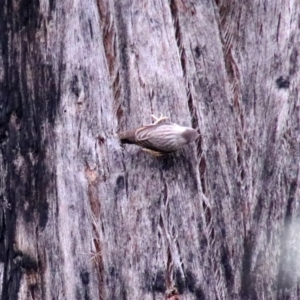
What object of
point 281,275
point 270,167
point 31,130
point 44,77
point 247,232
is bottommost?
point 281,275

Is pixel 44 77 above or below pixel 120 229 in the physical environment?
above

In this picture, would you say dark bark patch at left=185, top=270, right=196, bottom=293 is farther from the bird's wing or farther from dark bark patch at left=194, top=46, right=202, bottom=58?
dark bark patch at left=194, top=46, right=202, bottom=58

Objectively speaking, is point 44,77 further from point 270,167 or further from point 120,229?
point 270,167

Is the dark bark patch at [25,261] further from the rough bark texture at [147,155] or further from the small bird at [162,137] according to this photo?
the small bird at [162,137]

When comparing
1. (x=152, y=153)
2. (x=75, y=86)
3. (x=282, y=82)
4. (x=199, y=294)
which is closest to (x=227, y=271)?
(x=199, y=294)

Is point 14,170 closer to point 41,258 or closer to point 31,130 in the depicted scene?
point 31,130

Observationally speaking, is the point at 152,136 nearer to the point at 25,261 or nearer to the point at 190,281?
the point at 190,281

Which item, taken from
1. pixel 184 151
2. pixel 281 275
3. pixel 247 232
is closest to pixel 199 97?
pixel 184 151

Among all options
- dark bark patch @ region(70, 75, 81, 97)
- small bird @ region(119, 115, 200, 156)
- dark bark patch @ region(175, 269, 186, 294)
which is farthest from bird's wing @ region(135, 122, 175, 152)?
dark bark patch @ region(175, 269, 186, 294)
